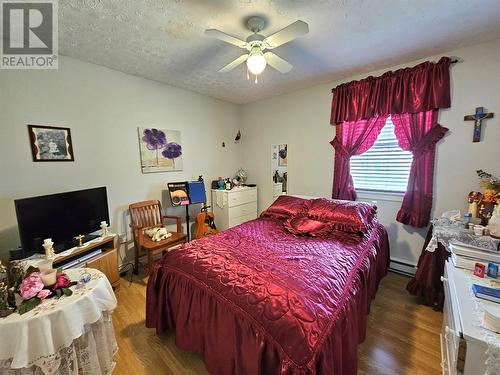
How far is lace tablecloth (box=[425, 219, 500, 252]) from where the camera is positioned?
4.81 feet

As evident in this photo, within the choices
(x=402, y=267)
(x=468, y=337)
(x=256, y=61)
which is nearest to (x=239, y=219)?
(x=402, y=267)

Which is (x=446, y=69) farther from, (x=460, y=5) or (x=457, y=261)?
(x=457, y=261)

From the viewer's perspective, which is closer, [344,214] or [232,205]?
[344,214]

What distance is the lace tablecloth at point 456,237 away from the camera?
1.47 metres

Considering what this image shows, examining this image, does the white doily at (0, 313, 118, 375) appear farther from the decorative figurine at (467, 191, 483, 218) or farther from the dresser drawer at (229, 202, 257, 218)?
the decorative figurine at (467, 191, 483, 218)

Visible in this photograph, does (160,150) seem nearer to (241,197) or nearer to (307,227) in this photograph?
(241,197)

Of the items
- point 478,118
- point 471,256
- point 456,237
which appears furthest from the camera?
point 478,118

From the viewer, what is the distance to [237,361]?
1198mm

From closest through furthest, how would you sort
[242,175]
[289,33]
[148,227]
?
[289,33] → [148,227] → [242,175]

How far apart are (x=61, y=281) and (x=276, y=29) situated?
2.46m

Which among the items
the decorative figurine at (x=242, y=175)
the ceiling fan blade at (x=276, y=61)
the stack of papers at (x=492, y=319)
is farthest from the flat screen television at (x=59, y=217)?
the stack of papers at (x=492, y=319)

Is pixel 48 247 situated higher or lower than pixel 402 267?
higher

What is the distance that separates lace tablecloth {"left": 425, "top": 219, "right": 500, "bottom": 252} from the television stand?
10.1 feet

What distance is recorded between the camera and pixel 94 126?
2.51 metres
